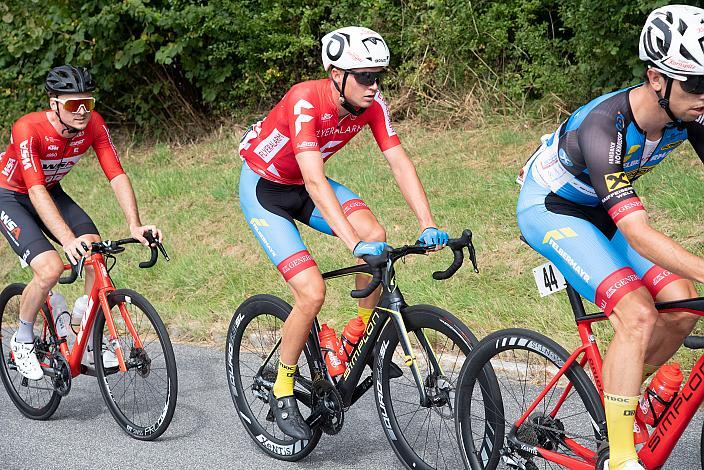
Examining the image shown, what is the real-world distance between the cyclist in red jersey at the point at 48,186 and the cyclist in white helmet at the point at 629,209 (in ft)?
9.14

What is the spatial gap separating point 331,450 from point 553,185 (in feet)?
6.73

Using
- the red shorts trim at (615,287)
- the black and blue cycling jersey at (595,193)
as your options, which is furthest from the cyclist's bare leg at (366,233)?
the red shorts trim at (615,287)

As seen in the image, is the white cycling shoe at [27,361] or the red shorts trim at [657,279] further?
the white cycling shoe at [27,361]

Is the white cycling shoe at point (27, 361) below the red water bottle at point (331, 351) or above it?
below

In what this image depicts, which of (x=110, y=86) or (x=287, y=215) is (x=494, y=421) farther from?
(x=110, y=86)

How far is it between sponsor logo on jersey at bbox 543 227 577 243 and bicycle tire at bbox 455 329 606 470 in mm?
445

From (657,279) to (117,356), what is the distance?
3.19 m

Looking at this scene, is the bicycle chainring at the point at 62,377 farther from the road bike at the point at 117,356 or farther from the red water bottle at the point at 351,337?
the red water bottle at the point at 351,337

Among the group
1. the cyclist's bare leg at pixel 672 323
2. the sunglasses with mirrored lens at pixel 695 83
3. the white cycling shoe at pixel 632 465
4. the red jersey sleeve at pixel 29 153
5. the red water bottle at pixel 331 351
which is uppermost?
the sunglasses with mirrored lens at pixel 695 83

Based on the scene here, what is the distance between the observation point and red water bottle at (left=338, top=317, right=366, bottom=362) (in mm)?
5262

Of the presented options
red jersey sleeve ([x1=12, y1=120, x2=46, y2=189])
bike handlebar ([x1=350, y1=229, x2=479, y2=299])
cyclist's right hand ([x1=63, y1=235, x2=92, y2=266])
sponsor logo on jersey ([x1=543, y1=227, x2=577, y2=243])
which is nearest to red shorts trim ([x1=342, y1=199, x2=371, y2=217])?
bike handlebar ([x1=350, y1=229, x2=479, y2=299])

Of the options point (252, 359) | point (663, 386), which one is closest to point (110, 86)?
point (252, 359)

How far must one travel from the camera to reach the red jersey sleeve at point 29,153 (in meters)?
6.27

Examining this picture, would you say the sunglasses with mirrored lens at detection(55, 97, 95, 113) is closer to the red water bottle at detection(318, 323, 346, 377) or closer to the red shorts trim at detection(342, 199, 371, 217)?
the red shorts trim at detection(342, 199, 371, 217)
